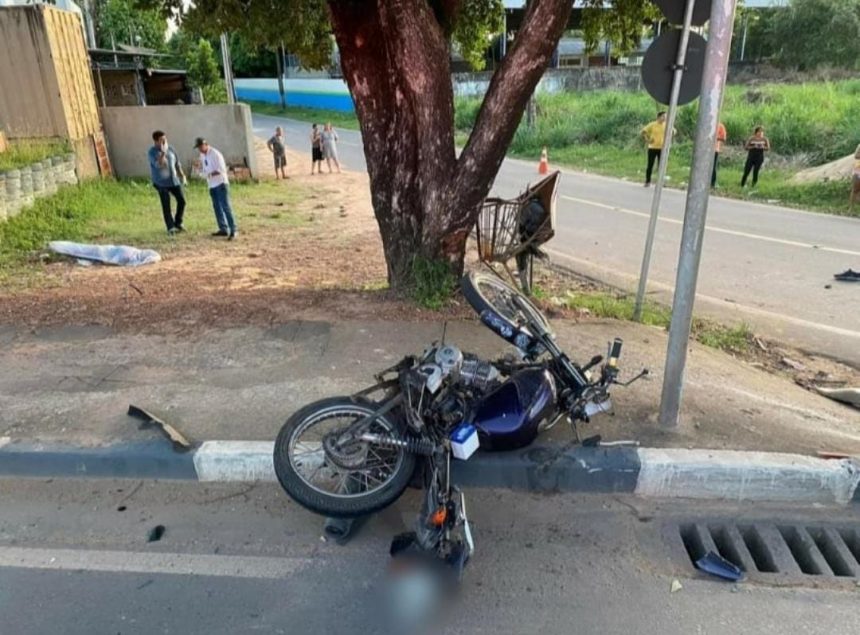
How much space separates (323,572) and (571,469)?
4.72 ft

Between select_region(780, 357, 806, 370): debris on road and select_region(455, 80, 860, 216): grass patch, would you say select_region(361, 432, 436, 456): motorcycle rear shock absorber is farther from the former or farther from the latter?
select_region(455, 80, 860, 216): grass patch

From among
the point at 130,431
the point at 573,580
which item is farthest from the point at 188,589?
the point at 573,580

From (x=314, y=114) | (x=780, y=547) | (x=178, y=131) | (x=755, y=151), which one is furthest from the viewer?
(x=314, y=114)

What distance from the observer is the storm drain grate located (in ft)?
9.73

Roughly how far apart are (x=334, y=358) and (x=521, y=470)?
197cm

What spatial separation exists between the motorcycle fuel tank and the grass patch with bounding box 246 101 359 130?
32664 mm

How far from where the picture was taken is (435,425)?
3182 millimetres

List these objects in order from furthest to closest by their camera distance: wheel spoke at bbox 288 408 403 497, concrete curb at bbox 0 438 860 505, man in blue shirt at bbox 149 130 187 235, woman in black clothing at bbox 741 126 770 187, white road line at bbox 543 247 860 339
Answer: woman in black clothing at bbox 741 126 770 187 → man in blue shirt at bbox 149 130 187 235 → white road line at bbox 543 247 860 339 → concrete curb at bbox 0 438 860 505 → wheel spoke at bbox 288 408 403 497

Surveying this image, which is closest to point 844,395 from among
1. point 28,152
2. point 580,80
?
point 28,152

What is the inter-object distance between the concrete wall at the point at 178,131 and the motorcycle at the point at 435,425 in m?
15.4

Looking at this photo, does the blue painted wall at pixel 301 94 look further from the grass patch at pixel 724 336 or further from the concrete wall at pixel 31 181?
the grass patch at pixel 724 336

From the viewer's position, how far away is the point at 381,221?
6406 millimetres

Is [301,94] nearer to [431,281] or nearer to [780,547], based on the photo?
[431,281]

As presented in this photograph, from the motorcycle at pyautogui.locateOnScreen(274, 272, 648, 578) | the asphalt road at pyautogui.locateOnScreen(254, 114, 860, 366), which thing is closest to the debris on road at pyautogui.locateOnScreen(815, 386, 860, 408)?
the asphalt road at pyautogui.locateOnScreen(254, 114, 860, 366)
